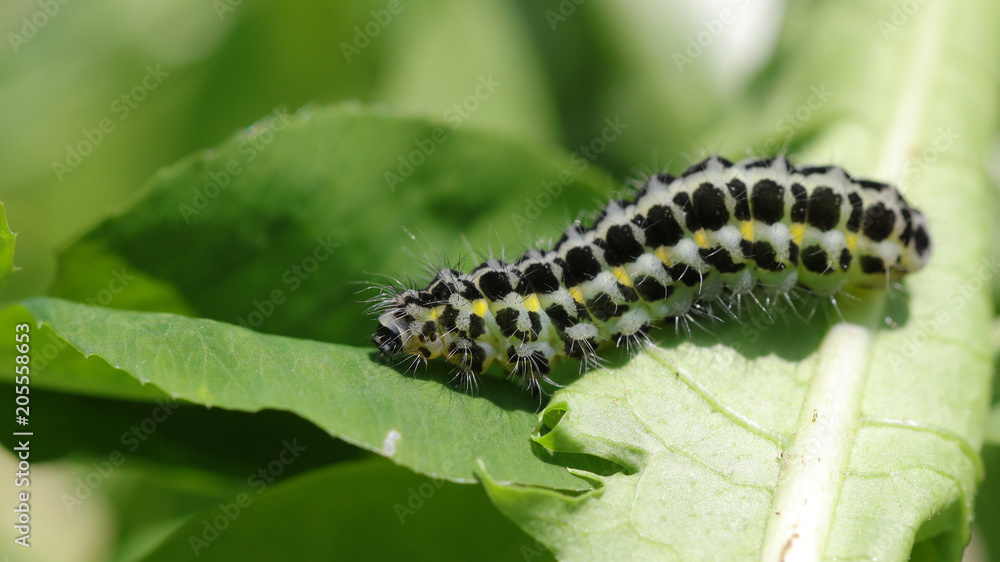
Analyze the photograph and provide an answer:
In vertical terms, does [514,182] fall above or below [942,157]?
below

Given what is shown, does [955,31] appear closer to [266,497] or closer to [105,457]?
[266,497]

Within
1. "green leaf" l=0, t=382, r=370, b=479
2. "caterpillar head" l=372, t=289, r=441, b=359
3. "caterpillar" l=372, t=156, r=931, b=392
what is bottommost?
"green leaf" l=0, t=382, r=370, b=479

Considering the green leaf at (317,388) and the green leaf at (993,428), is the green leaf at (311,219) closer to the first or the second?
the green leaf at (317,388)

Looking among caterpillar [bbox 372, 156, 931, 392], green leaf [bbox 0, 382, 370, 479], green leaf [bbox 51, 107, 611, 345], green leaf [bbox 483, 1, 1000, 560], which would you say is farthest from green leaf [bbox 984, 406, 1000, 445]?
green leaf [bbox 0, 382, 370, 479]

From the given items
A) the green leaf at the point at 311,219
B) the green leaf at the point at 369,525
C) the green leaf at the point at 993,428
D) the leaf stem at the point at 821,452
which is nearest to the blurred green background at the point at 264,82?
the green leaf at the point at 993,428

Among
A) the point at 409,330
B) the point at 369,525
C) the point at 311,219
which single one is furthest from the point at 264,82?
the point at 369,525

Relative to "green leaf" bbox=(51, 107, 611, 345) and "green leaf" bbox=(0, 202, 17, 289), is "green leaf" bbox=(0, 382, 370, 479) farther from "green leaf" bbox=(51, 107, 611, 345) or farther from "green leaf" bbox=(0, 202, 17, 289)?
"green leaf" bbox=(0, 202, 17, 289)

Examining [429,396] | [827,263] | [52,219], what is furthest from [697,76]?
[52,219]
